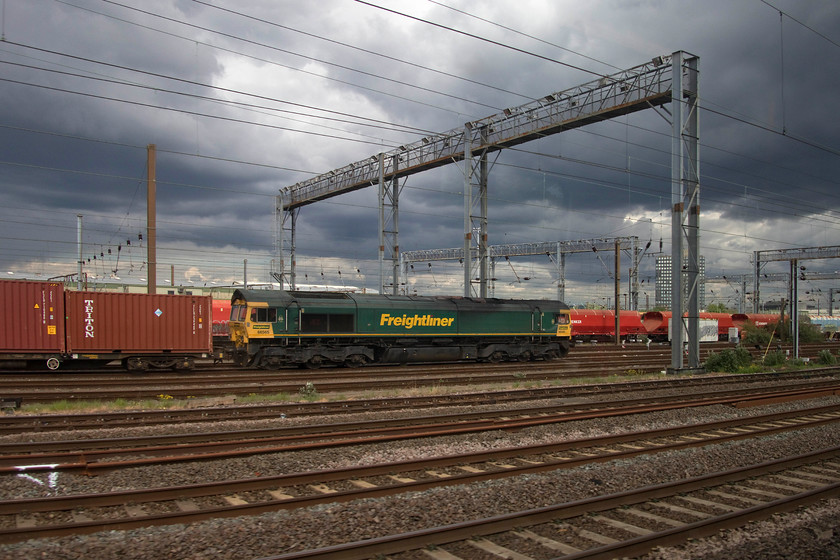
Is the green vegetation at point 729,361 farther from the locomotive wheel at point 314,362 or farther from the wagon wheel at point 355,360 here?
the locomotive wheel at point 314,362

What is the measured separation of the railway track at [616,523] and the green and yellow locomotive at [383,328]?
1847cm

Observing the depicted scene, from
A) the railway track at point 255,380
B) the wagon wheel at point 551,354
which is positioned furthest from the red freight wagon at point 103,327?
the wagon wheel at point 551,354

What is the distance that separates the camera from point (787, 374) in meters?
25.0

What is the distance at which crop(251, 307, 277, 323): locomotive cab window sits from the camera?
23.5 meters

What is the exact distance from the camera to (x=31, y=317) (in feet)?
67.9

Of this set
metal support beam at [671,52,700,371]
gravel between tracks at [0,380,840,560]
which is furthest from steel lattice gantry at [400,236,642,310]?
gravel between tracks at [0,380,840,560]

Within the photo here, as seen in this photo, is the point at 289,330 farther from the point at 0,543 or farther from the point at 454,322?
the point at 0,543

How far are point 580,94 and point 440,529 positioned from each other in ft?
70.5

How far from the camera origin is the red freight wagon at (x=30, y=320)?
2052 centimetres

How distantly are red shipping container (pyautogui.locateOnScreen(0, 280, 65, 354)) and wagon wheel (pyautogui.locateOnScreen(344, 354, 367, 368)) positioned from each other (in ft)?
36.9

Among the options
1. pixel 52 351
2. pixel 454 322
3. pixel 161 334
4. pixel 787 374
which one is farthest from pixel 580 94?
pixel 52 351

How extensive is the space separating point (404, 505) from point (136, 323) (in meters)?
18.7

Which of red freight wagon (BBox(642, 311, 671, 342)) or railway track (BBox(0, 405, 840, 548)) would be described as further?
red freight wagon (BBox(642, 311, 671, 342))

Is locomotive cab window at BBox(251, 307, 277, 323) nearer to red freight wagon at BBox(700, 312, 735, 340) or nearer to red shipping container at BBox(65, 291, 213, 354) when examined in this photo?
red shipping container at BBox(65, 291, 213, 354)
